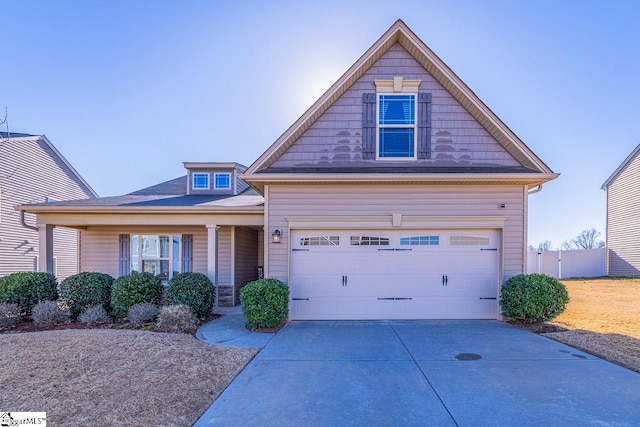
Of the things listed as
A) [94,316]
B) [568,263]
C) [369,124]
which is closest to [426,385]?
[369,124]

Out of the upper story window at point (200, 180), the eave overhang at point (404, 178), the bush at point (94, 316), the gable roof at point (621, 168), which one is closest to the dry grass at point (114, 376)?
the bush at point (94, 316)

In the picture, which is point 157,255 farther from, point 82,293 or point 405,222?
point 405,222

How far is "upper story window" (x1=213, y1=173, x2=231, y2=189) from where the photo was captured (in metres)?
12.7

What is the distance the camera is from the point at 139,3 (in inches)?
445

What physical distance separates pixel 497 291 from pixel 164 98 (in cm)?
1404

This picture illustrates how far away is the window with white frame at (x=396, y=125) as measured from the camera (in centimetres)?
876

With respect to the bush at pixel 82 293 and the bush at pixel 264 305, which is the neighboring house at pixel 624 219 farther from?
the bush at pixel 82 293

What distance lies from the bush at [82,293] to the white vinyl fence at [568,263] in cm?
2099

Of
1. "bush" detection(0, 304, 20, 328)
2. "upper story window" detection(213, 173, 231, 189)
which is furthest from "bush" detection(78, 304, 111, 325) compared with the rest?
"upper story window" detection(213, 173, 231, 189)

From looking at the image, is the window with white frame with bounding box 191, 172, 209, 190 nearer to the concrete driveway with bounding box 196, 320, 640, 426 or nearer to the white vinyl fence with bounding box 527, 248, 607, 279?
the concrete driveway with bounding box 196, 320, 640, 426

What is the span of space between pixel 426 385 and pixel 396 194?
4667mm

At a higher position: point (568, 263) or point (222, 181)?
point (222, 181)

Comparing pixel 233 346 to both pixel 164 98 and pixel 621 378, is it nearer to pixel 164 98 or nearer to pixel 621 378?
pixel 621 378

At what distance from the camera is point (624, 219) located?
20.0 metres
